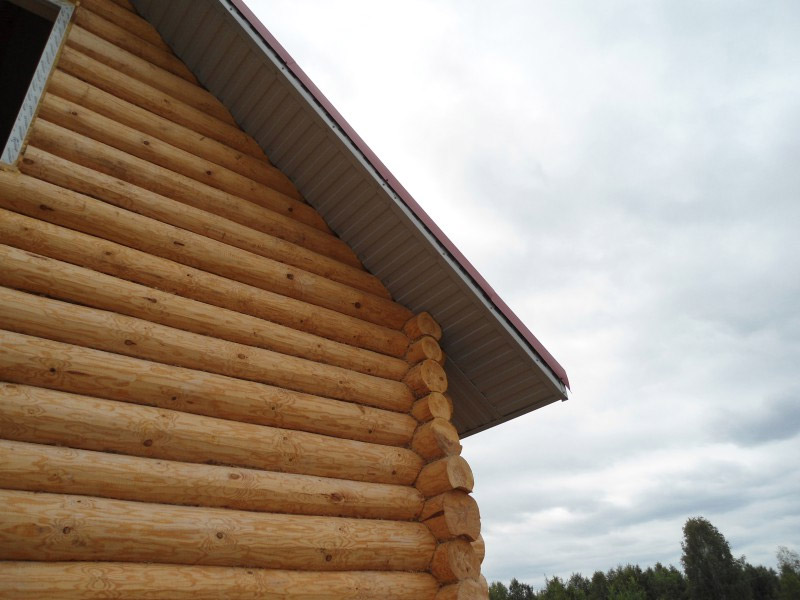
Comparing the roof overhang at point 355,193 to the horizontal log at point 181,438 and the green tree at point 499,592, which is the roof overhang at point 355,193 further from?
the green tree at point 499,592

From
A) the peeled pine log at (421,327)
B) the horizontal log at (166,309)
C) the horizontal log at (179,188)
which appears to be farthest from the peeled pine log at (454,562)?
the horizontal log at (179,188)

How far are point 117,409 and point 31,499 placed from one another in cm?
67

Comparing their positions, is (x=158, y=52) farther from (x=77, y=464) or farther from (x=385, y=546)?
(x=385, y=546)

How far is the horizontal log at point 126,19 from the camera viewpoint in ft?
17.2

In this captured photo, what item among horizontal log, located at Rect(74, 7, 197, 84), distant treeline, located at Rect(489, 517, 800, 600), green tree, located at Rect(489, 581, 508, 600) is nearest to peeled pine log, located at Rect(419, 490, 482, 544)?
horizontal log, located at Rect(74, 7, 197, 84)

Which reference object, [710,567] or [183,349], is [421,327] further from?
[710,567]

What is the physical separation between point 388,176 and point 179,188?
6.29 ft

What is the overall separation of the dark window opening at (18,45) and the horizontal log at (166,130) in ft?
7.66

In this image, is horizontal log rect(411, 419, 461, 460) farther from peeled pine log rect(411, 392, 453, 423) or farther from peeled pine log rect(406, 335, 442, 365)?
peeled pine log rect(406, 335, 442, 365)

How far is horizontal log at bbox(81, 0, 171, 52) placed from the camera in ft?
17.2

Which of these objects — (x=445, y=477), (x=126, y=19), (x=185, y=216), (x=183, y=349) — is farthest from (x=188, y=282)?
(x=126, y=19)

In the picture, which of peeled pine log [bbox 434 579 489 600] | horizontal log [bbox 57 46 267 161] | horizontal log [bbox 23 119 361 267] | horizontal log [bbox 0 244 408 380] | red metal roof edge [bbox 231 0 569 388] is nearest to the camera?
horizontal log [bbox 0 244 408 380]

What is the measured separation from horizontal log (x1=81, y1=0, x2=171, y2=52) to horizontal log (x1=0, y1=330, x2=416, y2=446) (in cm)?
382

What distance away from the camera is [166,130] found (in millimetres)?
4996
